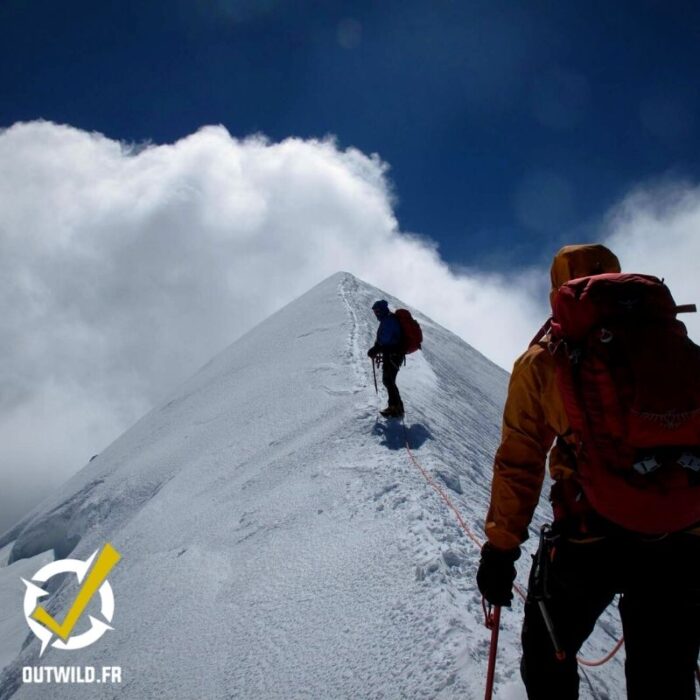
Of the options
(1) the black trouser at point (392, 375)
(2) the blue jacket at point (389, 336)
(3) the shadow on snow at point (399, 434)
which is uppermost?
(2) the blue jacket at point (389, 336)

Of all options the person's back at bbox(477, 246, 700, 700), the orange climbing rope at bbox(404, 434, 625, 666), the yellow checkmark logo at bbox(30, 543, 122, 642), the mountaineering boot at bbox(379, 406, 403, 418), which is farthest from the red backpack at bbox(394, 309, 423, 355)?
the person's back at bbox(477, 246, 700, 700)

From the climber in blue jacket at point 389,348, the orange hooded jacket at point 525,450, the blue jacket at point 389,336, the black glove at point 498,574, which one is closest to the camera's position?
the orange hooded jacket at point 525,450

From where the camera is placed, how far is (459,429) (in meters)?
8.52

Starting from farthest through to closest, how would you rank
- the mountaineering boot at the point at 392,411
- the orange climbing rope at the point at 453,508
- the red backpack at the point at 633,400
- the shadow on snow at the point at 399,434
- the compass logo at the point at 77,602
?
the mountaineering boot at the point at 392,411
the shadow on snow at the point at 399,434
the compass logo at the point at 77,602
the orange climbing rope at the point at 453,508
the red backpack at the point at 633,400

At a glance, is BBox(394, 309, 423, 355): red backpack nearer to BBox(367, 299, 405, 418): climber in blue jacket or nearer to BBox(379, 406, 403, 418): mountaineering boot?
BBox(367, 299, 405, 418): climber in blue jacket

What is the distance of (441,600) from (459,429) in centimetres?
551

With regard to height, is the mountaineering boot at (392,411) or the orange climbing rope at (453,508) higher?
the mountaineering boot at (392,411)

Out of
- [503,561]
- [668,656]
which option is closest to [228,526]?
[503,561]

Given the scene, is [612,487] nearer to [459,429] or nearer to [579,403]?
[579,403]

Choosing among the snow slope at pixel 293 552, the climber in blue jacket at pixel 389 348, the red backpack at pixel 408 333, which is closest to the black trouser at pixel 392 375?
the climber in blue jacket at pixel 389 348

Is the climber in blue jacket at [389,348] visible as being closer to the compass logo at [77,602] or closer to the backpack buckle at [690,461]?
the compass logo at [77,602]

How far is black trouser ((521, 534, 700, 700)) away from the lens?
1.84m

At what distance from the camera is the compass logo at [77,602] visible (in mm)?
4520

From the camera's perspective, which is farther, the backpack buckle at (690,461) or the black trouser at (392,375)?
the black trouser at (392,375)
